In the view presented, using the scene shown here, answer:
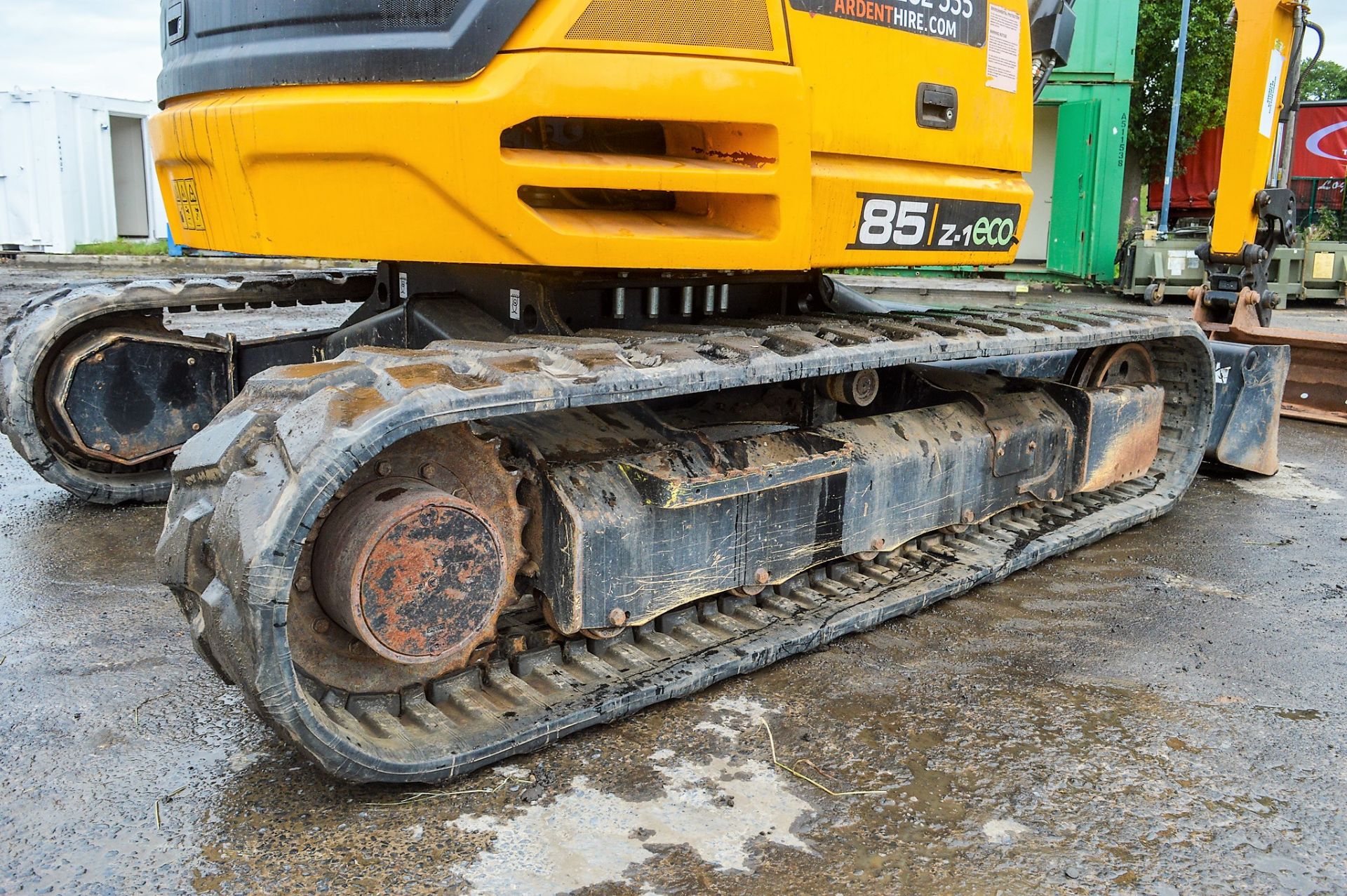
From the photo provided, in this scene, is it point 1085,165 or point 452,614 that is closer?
point 452,614

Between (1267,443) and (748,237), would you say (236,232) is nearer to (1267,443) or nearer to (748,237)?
(748,237)

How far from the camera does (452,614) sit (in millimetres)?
2627

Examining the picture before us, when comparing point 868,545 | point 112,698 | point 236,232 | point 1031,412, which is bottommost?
point 112,698

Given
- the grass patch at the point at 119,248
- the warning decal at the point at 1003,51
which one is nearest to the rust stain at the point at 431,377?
the warning decal at the point at 1003,51

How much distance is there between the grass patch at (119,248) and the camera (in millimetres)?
18922

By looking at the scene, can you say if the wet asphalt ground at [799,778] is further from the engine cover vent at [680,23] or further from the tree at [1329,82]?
the tree at [1329,82]

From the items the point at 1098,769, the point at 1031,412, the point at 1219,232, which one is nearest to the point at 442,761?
the point at 1098,769

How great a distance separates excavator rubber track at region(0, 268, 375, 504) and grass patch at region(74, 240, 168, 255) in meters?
15.4

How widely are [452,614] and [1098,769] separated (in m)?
1.64

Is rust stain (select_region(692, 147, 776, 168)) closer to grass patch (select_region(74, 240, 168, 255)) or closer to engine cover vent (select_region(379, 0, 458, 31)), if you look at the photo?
engine cover vent (select_region(379, 0, 458, 31))

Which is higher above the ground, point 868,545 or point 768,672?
point 868,545

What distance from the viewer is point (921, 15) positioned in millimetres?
3527

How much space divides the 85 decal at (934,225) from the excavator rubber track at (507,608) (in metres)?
0.28

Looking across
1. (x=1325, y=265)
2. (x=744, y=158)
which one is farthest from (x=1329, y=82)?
(x=744, y=158)
